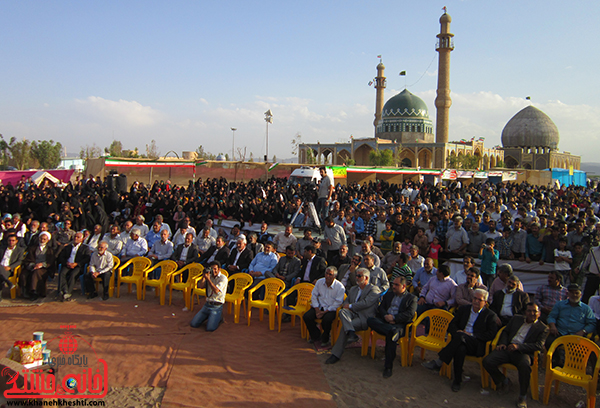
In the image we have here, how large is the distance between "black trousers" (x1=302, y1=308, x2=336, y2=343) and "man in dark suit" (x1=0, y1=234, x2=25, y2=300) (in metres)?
5.88

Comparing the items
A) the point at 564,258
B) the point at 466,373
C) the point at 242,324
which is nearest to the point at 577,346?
the point at 466,373

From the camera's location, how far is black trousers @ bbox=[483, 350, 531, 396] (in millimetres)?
4598

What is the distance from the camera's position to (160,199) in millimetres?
13078

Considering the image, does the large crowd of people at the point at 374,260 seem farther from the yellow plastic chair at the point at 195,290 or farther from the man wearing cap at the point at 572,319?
the yellow plastic chair at the point at 195,290

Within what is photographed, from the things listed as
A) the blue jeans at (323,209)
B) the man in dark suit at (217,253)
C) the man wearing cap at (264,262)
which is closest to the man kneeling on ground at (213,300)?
the man wearing cap at (264,262)

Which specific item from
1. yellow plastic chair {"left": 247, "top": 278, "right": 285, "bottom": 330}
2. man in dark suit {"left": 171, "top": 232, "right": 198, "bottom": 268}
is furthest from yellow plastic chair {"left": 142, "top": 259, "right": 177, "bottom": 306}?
yellow plastic chair {"left": 247, "top": 278, "right": 285, "bottom": 330}

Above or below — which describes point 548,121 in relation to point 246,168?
above

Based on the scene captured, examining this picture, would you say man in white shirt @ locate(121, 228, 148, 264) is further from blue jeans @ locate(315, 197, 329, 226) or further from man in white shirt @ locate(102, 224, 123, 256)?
blue jeans @ locate(315, 197, 329, 226)

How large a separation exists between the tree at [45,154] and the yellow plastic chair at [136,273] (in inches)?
1714

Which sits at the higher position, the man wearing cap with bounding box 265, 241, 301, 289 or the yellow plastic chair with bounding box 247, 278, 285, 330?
the man wearing cap with bounding box 265, 241, 301, 289

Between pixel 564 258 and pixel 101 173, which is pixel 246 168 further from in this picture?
pixel 564 258

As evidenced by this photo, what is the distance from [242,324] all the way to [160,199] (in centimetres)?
738

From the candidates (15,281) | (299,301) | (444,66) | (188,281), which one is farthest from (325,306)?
(444,66)

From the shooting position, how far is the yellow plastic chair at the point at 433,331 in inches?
212
